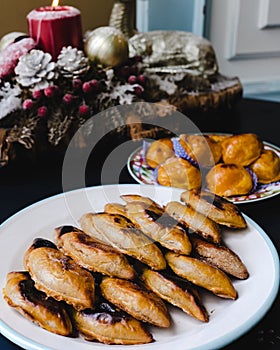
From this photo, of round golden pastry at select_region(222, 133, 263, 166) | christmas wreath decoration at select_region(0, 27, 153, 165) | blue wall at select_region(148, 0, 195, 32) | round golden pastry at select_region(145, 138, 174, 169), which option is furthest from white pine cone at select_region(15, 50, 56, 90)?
blue wall at select_region(148, 0, 195, 32)

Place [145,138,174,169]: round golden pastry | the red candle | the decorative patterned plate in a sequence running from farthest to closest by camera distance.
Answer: the red candle → [145,138,174,169]: round golden pastry → the decorative patterned plate

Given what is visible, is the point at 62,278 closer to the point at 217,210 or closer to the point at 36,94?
the point at 217,210

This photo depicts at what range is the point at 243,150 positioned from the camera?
857mm

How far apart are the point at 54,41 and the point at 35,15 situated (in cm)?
7

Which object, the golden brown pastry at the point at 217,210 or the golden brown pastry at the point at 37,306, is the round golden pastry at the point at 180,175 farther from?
the golden brown pastry at the point at 37,306

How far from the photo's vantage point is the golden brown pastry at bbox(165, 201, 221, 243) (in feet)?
1.99

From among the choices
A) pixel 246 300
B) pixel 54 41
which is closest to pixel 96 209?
pixel 246 300

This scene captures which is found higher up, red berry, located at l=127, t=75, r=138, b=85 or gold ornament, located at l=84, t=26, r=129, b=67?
gold ornament, located at l=84, t=26, r=129, b=67

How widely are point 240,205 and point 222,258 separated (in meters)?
0.24

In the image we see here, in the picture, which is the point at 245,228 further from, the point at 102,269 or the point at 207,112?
the point at 207,112

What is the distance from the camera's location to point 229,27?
169 cm

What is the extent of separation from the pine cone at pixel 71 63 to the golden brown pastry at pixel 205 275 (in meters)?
0.53

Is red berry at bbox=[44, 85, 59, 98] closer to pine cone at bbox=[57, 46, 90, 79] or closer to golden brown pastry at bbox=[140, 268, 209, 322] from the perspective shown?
pine cone at bbox=[57, 46, 90, 79]

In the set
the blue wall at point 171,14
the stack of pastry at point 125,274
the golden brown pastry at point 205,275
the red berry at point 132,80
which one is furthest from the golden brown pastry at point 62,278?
the blue wall at point 171,14
